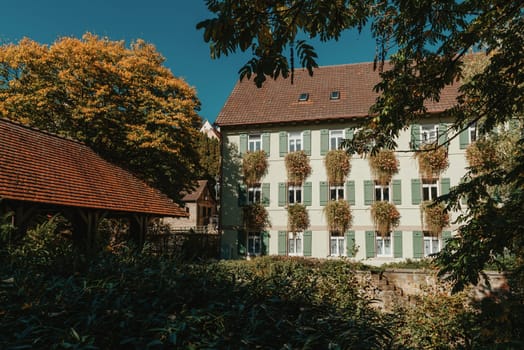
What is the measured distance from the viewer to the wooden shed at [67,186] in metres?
9.70

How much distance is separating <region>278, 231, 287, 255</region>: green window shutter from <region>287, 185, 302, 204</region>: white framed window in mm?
1708

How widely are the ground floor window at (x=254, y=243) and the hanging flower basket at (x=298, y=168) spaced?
3.47 metres

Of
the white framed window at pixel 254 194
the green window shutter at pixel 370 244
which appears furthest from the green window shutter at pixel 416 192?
the white framed window at pixel 254 194

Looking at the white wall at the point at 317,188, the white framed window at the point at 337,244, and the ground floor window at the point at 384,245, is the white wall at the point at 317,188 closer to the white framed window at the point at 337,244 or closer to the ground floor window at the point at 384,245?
the white framed window at the point at 337,244

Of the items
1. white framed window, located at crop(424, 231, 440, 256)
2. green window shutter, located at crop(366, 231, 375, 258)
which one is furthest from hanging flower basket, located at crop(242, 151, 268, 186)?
white framed window, located at crop(424, 231, 440, 256)

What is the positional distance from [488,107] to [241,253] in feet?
54.1

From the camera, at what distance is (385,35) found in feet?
16.9

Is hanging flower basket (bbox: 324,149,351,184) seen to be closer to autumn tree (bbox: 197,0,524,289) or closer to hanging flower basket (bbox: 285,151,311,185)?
hanging flower basket (bbox: 285,151,311,185)

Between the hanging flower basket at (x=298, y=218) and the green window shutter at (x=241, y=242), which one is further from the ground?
the hanging flower basket at (x=298, y=218)

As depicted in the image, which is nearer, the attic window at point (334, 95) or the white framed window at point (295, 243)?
the white framed window at point (295, 243)

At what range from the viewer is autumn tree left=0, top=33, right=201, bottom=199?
60.2ft

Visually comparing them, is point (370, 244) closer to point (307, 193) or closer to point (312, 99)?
point (307, 193)


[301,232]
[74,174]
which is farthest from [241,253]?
[74,174]

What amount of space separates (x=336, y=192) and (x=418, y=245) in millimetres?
4605
